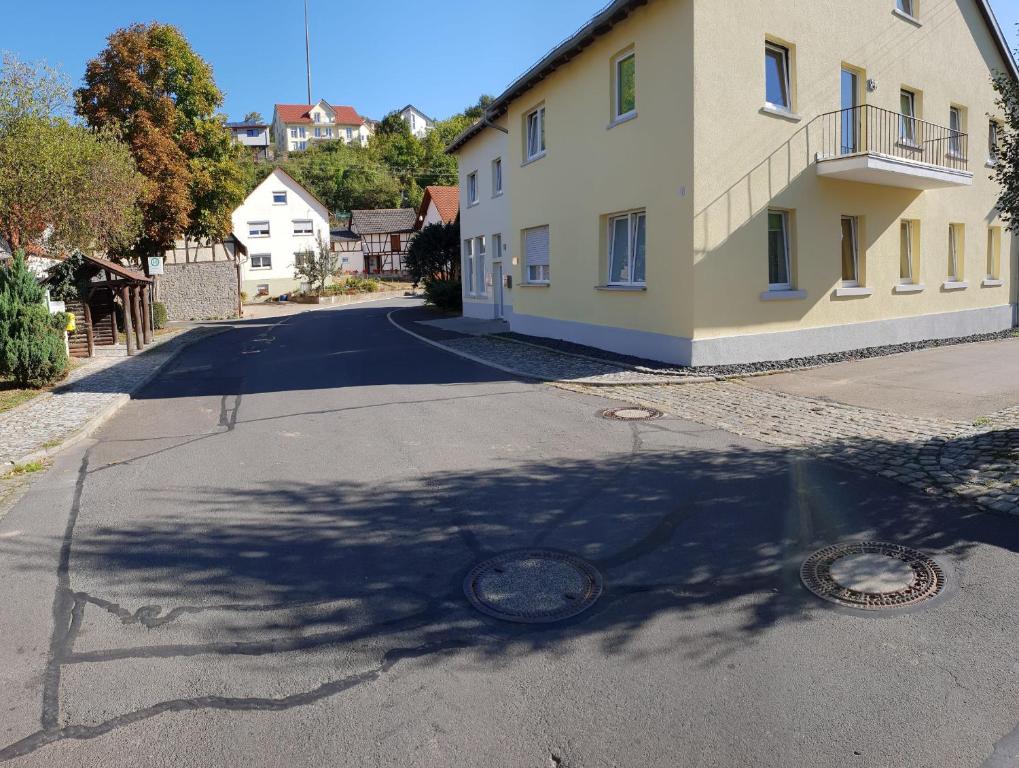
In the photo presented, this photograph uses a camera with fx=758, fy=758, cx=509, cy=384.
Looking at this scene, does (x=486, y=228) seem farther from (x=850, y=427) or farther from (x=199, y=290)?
(x=850, y=427)

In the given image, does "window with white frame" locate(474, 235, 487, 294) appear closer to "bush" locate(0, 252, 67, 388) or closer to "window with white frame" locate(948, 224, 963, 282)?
"window with white frame" locate(948, 224, 963, 282)

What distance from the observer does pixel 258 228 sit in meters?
55.8

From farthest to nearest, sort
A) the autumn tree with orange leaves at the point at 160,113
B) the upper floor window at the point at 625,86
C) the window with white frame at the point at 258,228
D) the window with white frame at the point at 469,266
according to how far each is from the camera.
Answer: the window with white frame at the point at 258,228 < the window with white frame at the point at 469,266 < the autumn tree with orange leaves at the point at 160,113 < the upper floor window at the point at 625,86

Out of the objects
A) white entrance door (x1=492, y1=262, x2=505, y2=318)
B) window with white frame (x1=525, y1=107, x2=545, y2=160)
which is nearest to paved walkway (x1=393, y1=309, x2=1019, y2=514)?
window with white frame (x1=525, y1=107, x2=545, y2=160)

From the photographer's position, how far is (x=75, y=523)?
5973mm

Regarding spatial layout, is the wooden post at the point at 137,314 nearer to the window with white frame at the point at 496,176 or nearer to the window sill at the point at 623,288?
the window with white frame at the point at 496,176

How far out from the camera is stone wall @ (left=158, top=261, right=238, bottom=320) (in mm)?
37000

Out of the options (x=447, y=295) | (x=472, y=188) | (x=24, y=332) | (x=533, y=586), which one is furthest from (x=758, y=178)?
(x=447, y=295)

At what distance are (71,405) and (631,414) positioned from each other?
856 centimetres

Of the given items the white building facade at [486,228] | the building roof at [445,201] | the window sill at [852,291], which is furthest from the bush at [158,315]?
the window sill at [852,291]

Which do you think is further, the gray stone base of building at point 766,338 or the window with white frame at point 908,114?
the window with white frame at point 908,114

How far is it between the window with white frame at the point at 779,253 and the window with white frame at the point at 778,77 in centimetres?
195

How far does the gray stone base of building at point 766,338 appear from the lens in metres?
13.0

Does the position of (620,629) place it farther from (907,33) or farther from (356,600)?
(907,33)
